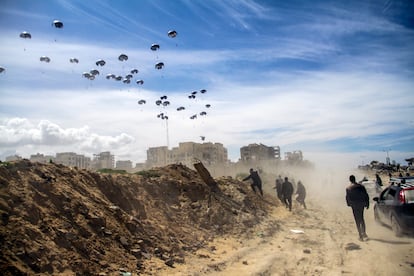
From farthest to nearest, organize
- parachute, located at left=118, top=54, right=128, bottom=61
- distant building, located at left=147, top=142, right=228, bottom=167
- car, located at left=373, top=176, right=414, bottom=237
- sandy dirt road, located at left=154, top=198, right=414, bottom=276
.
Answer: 1. distant building, located at left=147, top=142, right=228, bottom=167
2. parachute, located at left=118, top=54, right=128, bottom=61
3. car, located at left=373, top=176, right=414, bottom=237
4. sandy dirt road, located at left=154, top=198, right=414, bottom=276

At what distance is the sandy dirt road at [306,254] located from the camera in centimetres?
700

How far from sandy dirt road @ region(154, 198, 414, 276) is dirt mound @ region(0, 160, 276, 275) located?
28.6 inches

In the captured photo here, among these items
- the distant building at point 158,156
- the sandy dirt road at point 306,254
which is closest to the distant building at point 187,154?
the distant building at point 158,156

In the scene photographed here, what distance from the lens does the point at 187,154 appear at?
363 ft

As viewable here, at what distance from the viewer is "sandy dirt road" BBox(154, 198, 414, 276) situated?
23.0ft

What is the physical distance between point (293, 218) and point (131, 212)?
31.0 feet

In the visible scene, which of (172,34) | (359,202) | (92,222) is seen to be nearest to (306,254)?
(359,202)

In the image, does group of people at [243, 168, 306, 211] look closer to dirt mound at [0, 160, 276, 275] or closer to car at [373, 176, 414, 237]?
dirt mound at [0, 160, 276, 275]

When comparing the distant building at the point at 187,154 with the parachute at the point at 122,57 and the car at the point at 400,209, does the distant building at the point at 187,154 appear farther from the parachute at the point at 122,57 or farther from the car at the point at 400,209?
the car at the point at 400,209

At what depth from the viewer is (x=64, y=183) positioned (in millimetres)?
8930

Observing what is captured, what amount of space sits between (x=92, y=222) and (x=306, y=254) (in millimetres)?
5803

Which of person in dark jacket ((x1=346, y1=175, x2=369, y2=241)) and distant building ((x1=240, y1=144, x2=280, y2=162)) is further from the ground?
distant building ((x1=240, y1=144, x2=280, y2=162))

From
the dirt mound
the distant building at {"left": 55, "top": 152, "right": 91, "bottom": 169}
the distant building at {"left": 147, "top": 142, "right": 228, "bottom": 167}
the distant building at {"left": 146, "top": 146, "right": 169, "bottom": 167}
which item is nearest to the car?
the dirt mound

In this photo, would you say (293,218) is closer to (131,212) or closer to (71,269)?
(131,212)
